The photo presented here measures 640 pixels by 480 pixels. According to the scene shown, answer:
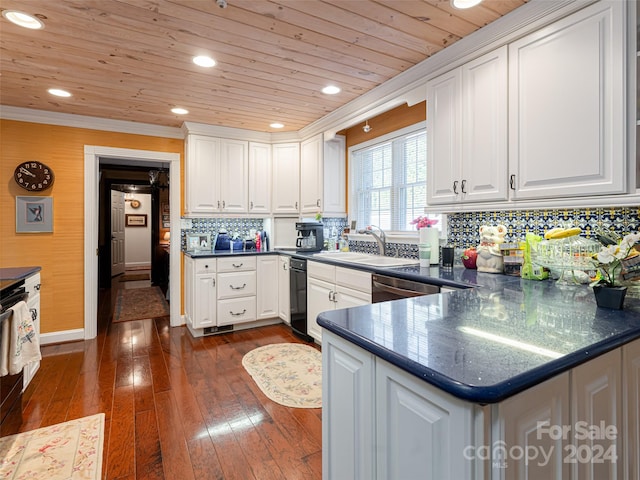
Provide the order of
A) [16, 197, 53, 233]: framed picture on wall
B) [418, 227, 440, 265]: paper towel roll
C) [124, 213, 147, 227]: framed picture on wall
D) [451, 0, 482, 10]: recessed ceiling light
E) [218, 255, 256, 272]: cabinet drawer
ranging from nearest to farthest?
[451, 0, 482, 10]: recessed ceiling light
[418, 227, 440, 265]: paper towel roll
[16, 197, 53, 233]: framed picture on wall
[218, 255, 256, 272]: cabinet drawer
[124, 213, 147, 227]: framed picture on wall

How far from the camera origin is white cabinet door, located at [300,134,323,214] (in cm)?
402

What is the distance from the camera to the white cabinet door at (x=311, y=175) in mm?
4024

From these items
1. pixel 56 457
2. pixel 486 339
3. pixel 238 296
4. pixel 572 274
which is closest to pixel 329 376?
pixel 486 339

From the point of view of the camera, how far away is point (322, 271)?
10.8 feet

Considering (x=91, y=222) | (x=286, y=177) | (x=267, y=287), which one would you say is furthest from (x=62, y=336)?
(x=286, y=177)

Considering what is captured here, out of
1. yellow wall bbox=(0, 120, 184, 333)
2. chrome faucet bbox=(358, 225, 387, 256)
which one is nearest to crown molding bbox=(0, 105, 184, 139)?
yellow wall bbox=(0, 120, 184, 333)

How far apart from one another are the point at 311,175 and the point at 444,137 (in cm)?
200

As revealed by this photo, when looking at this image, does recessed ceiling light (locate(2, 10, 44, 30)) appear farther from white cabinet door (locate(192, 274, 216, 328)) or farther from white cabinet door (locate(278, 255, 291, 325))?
white cabinet door (locate(278, 255, 291, 325))

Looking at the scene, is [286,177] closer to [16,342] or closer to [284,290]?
[284,290]

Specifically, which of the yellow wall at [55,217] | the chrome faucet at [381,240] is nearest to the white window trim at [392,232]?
the chrome faucet at [381,240]

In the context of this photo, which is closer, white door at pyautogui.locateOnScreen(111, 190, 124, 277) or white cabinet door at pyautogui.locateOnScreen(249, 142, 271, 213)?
white cabinet door at pyautogui.locateOnScreen(249, 142, 271, 213)

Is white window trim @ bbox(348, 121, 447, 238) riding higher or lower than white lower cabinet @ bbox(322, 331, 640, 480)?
higher

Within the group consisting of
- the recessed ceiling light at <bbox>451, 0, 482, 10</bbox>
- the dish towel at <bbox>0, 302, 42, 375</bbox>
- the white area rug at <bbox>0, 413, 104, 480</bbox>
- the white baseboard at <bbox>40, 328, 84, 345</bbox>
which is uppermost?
the recessed ceiling light at <bbox>451, 0, 482, 10</bbox>

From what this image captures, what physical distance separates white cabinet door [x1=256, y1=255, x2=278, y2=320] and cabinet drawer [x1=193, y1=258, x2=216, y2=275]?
54 cm
